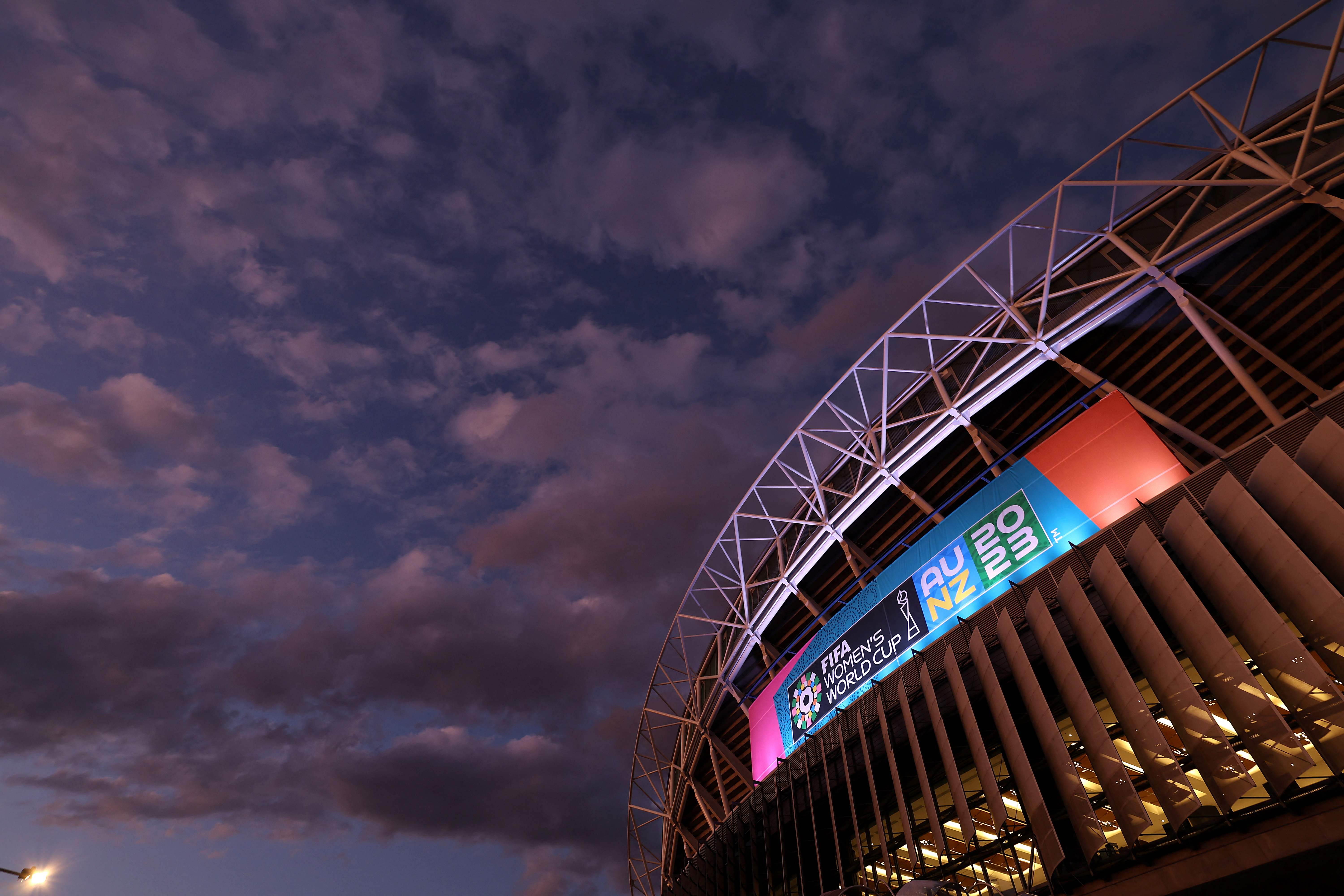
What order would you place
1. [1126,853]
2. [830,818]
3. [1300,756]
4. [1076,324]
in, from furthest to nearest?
[830,818] → [1076,324] → [1126,853] → [1300,756]

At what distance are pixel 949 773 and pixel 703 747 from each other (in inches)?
883

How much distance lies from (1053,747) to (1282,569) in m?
6.00

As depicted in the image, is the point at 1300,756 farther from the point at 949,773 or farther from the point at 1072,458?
the point at 1072,458

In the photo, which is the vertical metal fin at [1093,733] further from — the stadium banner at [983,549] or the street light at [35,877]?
the street light at [35,877]

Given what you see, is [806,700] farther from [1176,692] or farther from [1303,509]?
[1303,509]

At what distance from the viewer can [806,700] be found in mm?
26500

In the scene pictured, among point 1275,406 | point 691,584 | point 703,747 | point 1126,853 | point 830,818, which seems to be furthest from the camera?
point 703,747

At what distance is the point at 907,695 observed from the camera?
20094 millimetres

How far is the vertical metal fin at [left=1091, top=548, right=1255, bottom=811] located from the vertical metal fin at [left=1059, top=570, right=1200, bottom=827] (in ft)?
1.18

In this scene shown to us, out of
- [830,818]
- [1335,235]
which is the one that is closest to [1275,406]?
[1335,235]

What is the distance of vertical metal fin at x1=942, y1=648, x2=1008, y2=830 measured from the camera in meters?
15.4

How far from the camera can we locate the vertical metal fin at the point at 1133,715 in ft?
40.7

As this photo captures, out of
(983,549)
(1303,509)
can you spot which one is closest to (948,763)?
(983,549)

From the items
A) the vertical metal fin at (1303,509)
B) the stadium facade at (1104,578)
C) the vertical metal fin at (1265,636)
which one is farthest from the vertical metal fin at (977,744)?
the vertical metal fin at (1303,509)
